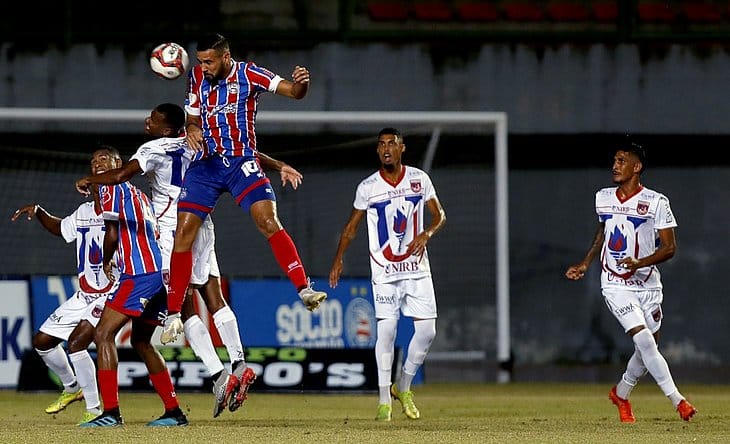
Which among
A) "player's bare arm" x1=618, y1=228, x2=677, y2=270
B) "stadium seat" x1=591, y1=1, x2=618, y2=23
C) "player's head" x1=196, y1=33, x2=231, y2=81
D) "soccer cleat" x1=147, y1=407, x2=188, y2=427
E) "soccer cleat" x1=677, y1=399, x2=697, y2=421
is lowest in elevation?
"soccer cleat" x1=677, y1=399, x2=697, y2=421

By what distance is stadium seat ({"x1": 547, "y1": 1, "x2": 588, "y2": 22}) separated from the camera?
1927 centimetres

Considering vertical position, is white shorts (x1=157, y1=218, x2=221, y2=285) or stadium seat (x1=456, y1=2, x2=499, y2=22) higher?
stadium seat (x1=456, y1=2, x2=499, y2=22)

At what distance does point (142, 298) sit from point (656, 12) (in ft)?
39.6

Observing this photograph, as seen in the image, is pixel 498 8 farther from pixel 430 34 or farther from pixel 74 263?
pixel 74 263

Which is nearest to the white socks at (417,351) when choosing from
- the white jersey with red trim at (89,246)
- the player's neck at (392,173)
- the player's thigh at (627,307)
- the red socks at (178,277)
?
the player's neck at (392,173)

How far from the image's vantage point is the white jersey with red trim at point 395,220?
10758mm

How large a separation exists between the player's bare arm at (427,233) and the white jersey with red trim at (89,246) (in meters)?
2.41

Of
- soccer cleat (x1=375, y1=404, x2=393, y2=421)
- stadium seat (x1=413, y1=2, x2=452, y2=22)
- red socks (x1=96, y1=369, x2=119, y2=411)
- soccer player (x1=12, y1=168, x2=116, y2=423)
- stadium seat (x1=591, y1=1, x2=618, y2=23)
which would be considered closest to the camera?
red socks (x1=96, y1=369, x2=119, y2=411)

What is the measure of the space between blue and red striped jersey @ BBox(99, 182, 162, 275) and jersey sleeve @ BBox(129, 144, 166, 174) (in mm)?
262

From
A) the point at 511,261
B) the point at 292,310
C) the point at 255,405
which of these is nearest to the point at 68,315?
the point at 255,405

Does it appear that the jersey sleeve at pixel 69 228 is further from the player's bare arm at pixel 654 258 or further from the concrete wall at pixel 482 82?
the concrete wall at pixel 482 82

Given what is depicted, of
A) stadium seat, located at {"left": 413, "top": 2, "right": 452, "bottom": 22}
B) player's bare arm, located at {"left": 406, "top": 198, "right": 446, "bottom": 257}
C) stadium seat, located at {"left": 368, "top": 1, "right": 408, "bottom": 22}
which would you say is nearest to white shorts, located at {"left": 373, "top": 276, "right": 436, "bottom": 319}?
player's bare arm, located at {"left": 406, "top": 198, "right": 446, "bottom": 257}

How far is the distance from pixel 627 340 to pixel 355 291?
17.3 ft

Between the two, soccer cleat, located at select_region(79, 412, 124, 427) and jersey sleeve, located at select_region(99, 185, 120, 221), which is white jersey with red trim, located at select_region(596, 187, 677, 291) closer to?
jersey sleeve, located at select_region(99, 185, 120, 221)
